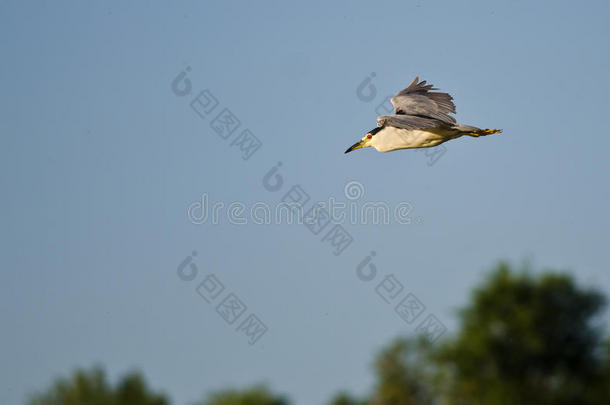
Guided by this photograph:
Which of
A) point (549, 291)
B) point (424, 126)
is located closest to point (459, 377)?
point (549, 291)

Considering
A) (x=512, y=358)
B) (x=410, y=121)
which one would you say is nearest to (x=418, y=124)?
(x=410, y=121)

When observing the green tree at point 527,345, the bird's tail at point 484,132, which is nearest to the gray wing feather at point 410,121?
the bird's tail at point 484,132

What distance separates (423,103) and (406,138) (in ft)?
2.92

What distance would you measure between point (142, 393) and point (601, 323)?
13988 mm

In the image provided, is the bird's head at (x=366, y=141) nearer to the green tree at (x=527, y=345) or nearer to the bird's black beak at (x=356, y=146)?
the bird's black beak at (x=356, y=146)

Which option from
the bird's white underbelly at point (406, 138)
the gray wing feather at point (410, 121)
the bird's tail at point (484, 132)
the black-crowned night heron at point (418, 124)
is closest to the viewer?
the gray wing feather at point (410, 121)

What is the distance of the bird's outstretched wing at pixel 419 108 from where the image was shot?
21141 mm

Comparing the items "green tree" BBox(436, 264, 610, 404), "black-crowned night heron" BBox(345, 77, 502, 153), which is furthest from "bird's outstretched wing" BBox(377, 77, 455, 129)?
"green tree" BBox(436, 264, 610, 404)

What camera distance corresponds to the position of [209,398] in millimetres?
30125

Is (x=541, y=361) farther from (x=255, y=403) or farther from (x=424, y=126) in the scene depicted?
(x=424, y=126)

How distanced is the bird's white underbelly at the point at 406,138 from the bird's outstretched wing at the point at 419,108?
341 millimetres

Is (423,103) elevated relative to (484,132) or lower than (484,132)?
elevated

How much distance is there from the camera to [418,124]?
20859 mm

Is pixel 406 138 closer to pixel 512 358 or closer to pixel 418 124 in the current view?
pixel 418 124
